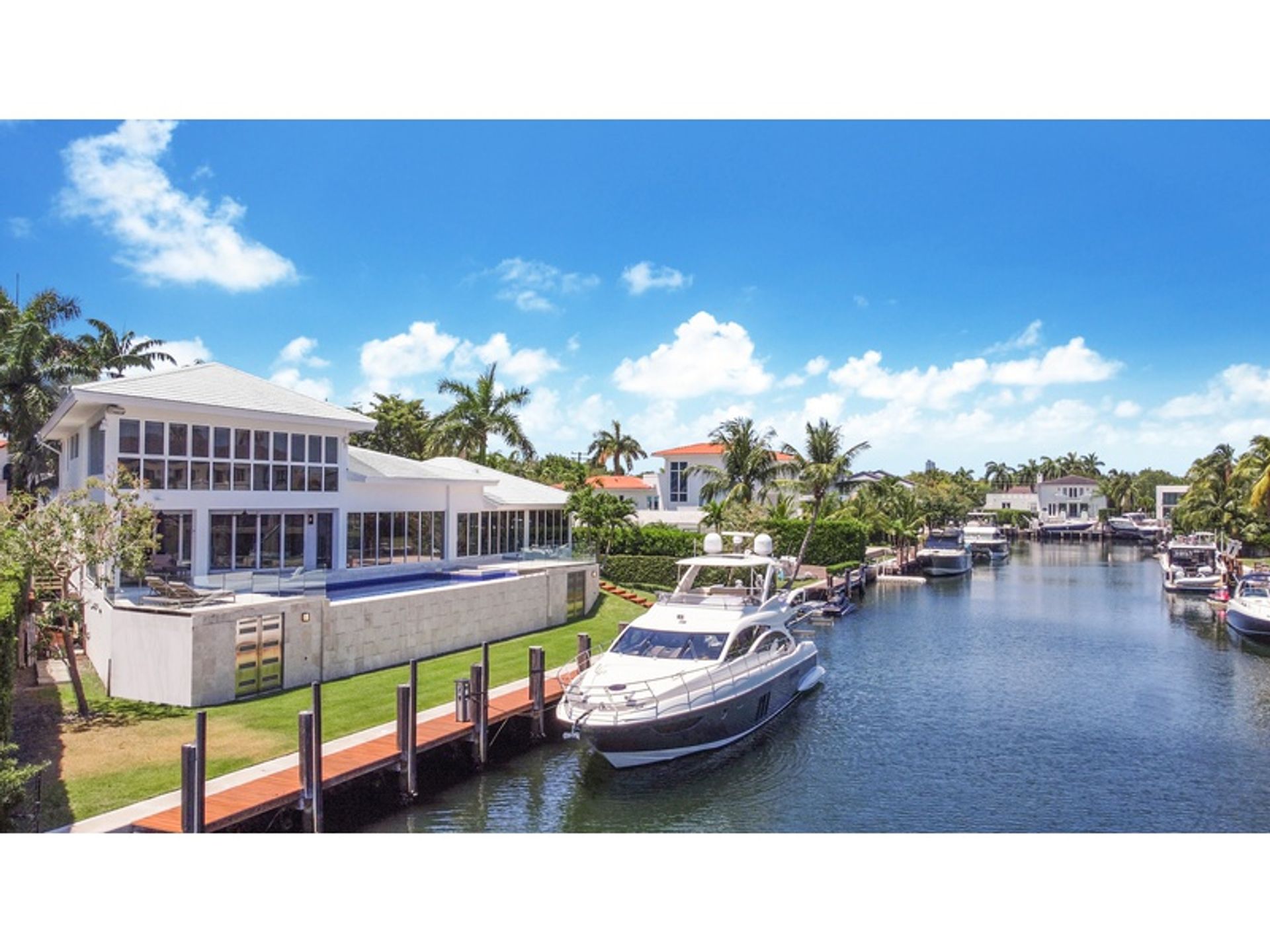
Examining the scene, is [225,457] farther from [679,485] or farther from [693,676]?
[679,485]

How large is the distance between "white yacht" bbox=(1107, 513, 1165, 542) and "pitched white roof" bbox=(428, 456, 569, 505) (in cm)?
6010

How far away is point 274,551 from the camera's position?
20250mm

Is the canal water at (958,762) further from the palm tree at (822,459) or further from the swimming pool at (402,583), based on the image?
the palm tree at (822,459)

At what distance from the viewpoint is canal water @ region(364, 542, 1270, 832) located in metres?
12.6

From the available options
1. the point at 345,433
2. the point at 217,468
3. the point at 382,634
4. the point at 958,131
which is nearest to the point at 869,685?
the point at 382,634

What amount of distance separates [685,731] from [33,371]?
2356cm

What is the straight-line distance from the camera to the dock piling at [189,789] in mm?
9594

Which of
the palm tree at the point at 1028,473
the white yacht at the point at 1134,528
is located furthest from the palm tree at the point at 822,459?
the palm tree at the point at 1028,473

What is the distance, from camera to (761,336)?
70.4ft

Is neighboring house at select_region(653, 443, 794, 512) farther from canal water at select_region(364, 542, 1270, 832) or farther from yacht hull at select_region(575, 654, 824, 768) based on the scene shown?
yacht hull at select_region(575, 654, 824, 768)

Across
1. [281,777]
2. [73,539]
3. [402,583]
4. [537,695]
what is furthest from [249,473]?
[281,777]

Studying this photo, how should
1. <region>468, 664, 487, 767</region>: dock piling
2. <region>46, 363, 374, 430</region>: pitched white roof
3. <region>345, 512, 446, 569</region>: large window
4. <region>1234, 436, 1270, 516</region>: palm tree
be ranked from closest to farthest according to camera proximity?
<region>468, 664, 487, 767</region>: dock piling < <region>46, 363, 374, 430</region>: pitched white roof < <region>345, 512, 446, 569</region>: large window < <region>1234, 436, 1270, 516</region>: palm tree

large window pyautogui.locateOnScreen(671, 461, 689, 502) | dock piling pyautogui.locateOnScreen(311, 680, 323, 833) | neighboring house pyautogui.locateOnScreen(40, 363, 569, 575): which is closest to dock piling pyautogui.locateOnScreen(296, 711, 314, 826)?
dock piling pyautogui.locateOnScreen(311, 680, 323, 833)

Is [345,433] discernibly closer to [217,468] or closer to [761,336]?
[217,468]
